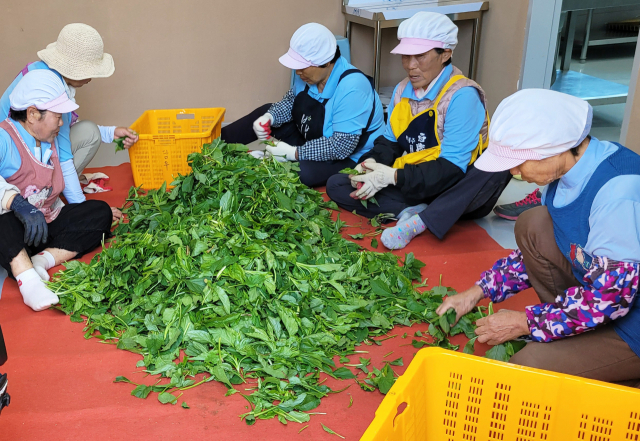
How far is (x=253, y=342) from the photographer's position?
181 centimetres

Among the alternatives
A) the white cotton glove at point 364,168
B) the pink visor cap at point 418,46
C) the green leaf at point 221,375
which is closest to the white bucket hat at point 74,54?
the white cotton glove at point 364,168

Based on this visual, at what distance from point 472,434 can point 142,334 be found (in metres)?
1.17

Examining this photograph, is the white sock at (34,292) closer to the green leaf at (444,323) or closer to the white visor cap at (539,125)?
the green leaf at (444,323)

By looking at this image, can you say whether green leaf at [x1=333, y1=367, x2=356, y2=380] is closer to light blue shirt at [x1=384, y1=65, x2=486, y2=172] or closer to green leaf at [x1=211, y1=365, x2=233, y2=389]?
green leaf at [x1=211, y1=365, x2=233, y2=389]

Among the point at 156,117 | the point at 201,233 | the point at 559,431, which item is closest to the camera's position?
the point at 559,431

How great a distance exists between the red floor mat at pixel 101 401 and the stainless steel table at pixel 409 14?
2.56m

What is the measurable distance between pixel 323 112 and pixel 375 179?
0.67 m

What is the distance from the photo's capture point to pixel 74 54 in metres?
2.72

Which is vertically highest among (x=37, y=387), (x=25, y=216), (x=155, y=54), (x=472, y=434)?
(x=155, y=54)

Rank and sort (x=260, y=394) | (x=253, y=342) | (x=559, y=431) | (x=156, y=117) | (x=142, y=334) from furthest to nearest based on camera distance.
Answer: (x=156, y=117) < (x=142, y=334) < (x=253, y=342) < (x=260, y=394) < (x=559, y=431)

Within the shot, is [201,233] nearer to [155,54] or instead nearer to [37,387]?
[37,387]

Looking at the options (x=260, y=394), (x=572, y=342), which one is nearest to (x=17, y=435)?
(x=260, y=394)

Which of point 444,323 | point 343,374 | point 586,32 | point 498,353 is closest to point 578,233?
point 498,353

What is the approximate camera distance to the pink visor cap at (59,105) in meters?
2.33
